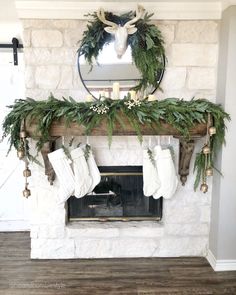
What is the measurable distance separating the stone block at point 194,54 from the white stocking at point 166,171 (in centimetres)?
74

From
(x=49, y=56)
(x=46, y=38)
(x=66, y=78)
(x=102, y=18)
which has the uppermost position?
(x=102, y=18)

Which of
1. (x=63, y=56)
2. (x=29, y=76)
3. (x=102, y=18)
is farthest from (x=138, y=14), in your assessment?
(x=29, y=76)

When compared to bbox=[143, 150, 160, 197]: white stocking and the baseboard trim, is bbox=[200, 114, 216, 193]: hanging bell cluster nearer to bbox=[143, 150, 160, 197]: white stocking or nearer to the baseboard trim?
bbox=[143, 150, 160, 197]: white stocking

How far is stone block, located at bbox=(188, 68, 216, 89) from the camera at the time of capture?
2.47 metres


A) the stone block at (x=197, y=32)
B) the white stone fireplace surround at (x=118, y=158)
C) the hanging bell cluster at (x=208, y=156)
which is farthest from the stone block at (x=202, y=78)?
the hanging bell cluster at (x=208, y=156)

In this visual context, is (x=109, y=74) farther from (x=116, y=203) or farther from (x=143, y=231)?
(x=143, y=231)

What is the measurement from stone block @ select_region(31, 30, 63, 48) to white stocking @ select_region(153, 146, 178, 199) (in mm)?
1170

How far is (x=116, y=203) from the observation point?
271cm

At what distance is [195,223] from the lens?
8.61 ft

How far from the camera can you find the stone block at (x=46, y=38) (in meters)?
2.38

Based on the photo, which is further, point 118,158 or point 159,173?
point 118,158

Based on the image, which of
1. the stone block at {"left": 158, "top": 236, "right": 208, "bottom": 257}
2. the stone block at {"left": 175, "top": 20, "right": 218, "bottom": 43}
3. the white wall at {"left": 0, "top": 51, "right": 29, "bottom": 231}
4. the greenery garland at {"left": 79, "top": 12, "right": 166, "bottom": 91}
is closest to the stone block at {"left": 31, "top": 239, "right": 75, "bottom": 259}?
the white wall at {"left": 0, "top": 51, "right": 29, "bottom": 231}

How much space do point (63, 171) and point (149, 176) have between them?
0.68 metres

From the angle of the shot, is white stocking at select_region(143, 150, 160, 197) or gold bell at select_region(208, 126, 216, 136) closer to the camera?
gold bell at select_region(208, 126, 216, 136)
